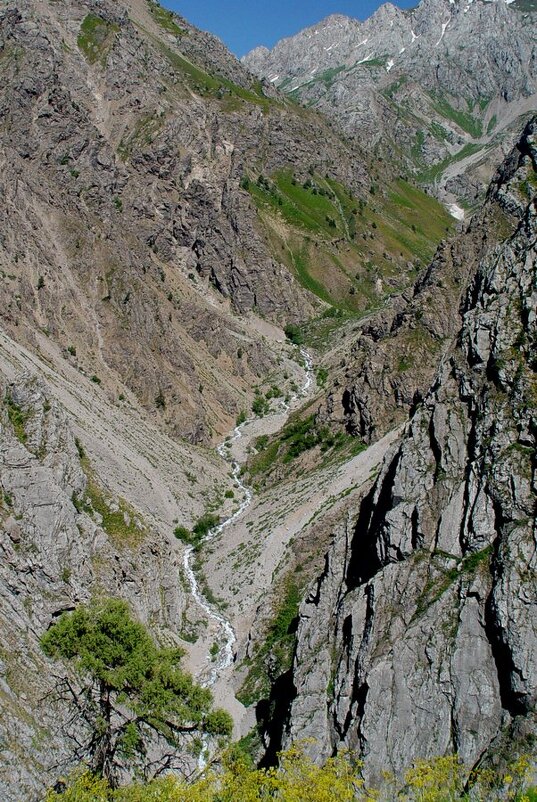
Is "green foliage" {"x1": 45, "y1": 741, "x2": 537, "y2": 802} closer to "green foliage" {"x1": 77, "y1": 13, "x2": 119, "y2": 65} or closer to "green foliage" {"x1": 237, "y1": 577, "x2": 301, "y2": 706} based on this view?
"green foliage" {"x1": 237, "y1": 577, "x2": 301, "y2": 706}

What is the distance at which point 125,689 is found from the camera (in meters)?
28.7

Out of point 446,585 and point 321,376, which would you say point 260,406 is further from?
point 446,585

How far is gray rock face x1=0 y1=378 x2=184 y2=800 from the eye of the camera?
3288 cm

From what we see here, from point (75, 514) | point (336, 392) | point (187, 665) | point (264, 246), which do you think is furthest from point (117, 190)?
point (187, 665)

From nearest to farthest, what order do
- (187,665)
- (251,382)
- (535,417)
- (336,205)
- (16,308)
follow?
1. (535,417)
2. (187,665)
3. (16,308)
4. (251,382)
5. (336,205)

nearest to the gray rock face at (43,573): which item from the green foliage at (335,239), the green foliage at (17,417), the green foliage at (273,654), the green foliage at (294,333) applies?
the green foliage at (17,417)

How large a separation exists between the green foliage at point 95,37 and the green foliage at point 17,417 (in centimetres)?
11027

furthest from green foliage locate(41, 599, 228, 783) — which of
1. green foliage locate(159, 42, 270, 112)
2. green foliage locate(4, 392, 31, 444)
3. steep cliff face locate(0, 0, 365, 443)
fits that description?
green foliage locate(159, 42, 270, 112)

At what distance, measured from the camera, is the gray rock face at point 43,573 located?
32.9m

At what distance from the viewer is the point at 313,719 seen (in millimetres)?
35656

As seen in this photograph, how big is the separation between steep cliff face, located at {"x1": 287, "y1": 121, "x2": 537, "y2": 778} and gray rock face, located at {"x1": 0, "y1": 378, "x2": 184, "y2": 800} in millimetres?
11629

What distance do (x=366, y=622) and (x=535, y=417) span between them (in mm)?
12958

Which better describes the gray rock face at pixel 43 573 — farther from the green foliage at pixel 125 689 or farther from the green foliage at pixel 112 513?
the green foliage at pixel 125 689

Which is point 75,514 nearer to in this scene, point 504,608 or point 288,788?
point 504,608
